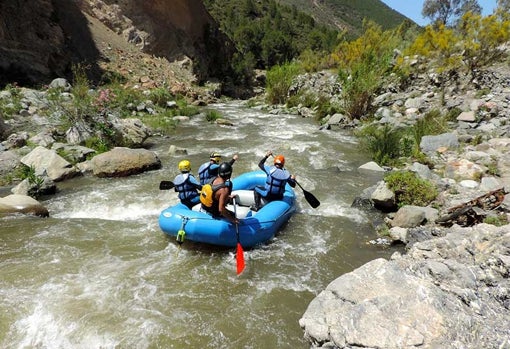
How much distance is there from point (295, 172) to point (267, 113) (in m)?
8.97

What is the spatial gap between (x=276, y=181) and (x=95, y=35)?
687 inches

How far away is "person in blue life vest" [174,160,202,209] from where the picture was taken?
16.5 feet

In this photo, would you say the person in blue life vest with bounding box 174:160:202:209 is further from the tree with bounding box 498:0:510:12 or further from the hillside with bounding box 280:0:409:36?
the hillside with bounding box 280:0:409:36

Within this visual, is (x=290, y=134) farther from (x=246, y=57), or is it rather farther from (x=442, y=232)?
(x=246, y=57)

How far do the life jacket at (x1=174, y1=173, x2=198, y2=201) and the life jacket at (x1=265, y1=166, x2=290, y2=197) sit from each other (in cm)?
118

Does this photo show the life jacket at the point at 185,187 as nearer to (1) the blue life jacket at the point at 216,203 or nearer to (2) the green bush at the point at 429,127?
(1) the blue life jacket at the point at 216,203

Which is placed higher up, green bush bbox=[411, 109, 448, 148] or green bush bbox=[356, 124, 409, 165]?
green bush bbox=[411, 109, 448, 148]

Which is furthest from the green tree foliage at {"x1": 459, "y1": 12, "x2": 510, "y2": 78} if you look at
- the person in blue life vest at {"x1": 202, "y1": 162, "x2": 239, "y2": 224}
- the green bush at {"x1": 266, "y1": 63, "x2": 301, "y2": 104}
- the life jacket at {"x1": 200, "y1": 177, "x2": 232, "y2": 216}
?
the life jacket at {"x1": 200, "y1": 177, "x2": 232, "y2": 216}

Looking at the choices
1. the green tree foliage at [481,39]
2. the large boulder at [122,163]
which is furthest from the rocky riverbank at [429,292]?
the green tree foliage at [481,39]

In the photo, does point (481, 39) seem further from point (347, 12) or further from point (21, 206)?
point (347, 12)

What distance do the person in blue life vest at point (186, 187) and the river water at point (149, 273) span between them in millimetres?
619

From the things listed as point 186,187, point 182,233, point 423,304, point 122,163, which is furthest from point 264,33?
point 423,304

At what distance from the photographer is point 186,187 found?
5.06 m

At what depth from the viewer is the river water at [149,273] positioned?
3.17m
